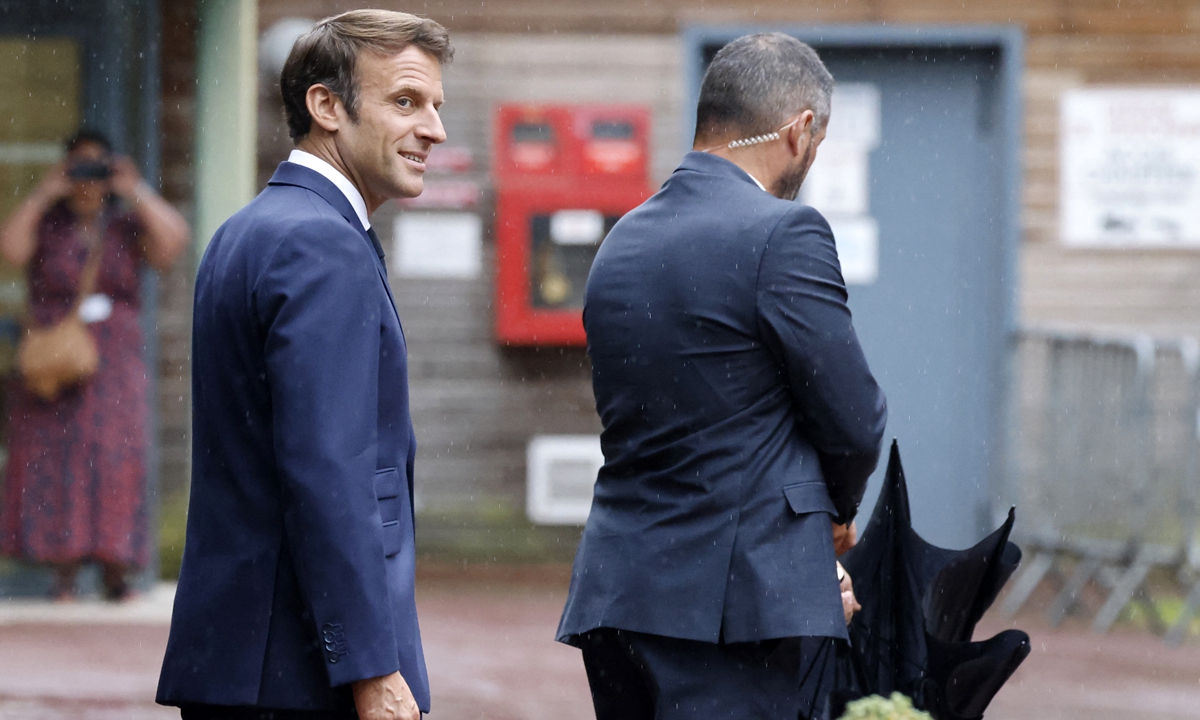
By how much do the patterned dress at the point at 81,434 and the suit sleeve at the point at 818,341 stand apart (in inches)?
197

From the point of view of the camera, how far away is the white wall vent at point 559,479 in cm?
756

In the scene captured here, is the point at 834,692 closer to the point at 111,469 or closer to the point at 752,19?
the point at 111,469

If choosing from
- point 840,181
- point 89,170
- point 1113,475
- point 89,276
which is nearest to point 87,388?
point 89,276

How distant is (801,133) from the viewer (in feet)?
8.69

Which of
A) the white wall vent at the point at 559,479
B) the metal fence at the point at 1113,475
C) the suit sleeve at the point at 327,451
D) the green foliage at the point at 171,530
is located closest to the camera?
the suit sleeve at the point at 327,451

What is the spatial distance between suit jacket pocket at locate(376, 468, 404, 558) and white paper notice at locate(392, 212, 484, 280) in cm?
546

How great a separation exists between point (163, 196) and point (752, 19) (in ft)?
10.6

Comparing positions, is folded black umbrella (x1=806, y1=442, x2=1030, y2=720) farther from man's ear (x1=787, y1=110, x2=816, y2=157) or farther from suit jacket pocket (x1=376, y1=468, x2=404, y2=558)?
suit jacket pocket (x1=376, y1=468, x2=404, y2=558)

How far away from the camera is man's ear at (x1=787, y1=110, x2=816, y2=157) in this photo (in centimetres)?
263

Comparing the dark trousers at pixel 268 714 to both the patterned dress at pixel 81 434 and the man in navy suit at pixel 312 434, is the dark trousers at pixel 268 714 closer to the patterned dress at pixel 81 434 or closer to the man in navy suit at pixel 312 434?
the man in navy suit at pixel 312 434

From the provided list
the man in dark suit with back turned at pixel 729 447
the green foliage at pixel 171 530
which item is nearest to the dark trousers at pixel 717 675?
the man in dark suit with back turned at pixel 729 447

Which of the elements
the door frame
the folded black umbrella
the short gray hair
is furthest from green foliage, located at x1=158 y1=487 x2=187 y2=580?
the short gray hair

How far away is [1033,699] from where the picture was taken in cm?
558

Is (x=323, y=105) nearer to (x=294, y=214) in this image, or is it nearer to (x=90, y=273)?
(x=294, y=214)
